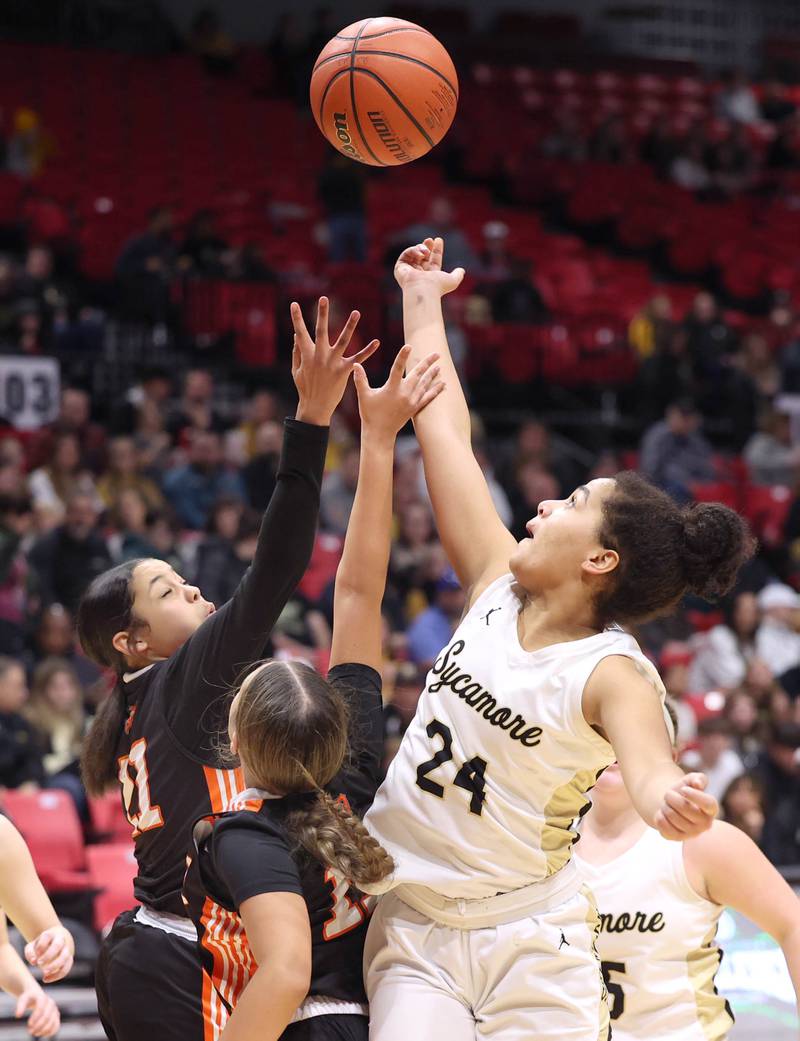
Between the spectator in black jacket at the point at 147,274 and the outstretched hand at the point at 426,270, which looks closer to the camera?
the outstretched hand at the point at 426,270

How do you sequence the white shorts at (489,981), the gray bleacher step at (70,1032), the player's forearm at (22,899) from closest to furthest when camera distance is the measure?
1. the white shorts at (489,981)
2. the player's forearm at (22,899)
3. the gray bleacher step at (70,1032)

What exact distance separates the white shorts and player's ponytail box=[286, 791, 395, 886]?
0.17 metres

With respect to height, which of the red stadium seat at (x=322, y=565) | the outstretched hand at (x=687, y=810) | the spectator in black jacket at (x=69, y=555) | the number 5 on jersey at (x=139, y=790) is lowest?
the red stadium seat at (x=322, y=565)

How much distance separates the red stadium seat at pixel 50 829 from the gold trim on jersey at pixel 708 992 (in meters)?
3.35

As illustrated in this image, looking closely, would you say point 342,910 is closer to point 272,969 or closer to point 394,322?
point 272,969

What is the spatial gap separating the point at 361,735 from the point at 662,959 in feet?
2.89

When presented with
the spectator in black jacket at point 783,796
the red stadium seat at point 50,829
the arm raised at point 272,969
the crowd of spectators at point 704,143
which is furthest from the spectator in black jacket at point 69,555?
the crowd of spectators at point 704,143

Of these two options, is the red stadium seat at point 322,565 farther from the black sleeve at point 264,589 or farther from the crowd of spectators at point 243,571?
the black sleeve at point 264,589

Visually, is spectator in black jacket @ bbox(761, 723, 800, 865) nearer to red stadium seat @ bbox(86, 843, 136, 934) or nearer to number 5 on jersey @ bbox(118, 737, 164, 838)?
red stadium seat @ bbox(86, 843, 136, 934)

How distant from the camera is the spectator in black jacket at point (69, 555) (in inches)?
300

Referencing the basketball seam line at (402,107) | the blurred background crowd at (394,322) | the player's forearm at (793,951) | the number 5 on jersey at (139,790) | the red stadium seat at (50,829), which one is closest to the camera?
the player's forearm at (793,951)

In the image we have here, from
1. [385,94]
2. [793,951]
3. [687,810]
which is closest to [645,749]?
[687,810]

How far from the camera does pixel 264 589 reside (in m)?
2.73

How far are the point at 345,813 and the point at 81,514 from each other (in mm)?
5360
